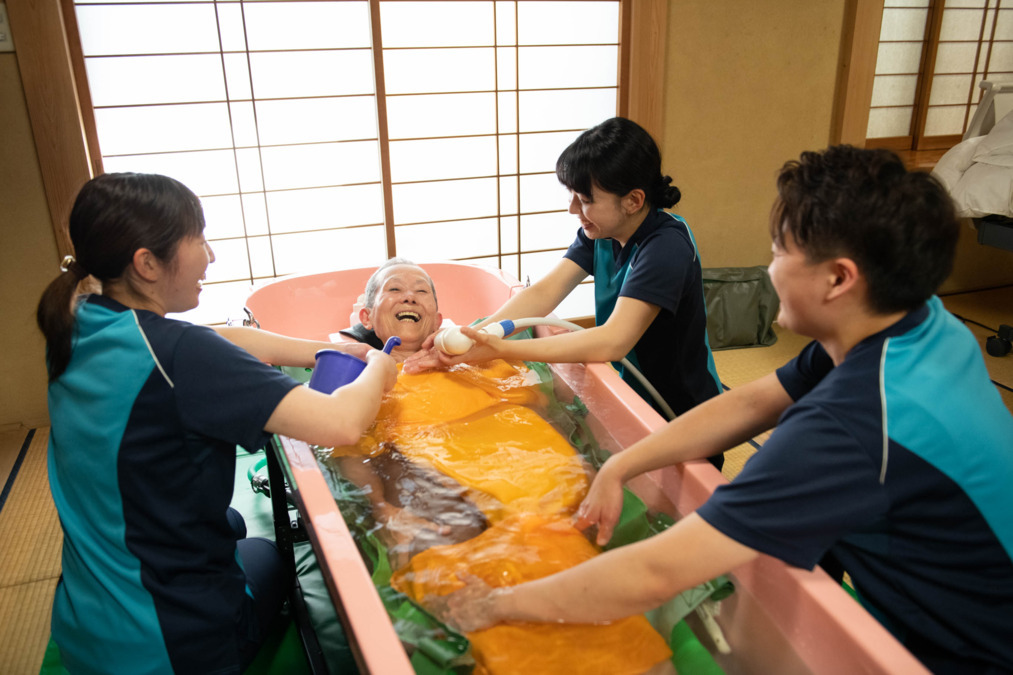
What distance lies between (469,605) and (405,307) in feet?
3.66

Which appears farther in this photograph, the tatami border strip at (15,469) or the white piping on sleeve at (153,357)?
the tatami border strip at (15,469)

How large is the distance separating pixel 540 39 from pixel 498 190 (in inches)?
31.1

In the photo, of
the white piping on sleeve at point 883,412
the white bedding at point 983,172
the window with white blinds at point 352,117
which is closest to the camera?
the white piping on sleeve at point 883,412

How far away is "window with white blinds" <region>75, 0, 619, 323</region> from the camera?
3.12m

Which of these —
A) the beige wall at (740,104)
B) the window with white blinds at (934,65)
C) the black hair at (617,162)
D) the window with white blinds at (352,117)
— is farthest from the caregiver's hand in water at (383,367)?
the window with white blinds at (934,65)

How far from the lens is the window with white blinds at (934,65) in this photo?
4.34 metres

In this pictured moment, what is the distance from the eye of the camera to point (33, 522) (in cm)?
239

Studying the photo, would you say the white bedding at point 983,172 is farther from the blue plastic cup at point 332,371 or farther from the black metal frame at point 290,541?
the black metal frame at point 290,541

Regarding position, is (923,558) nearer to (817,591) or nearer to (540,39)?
(817,591)

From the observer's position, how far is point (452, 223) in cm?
380

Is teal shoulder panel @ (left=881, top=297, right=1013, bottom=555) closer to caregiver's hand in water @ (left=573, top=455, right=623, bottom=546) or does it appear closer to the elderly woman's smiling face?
caregiver's hand in water @ (left=573, top=455, right=623, bottom=546)

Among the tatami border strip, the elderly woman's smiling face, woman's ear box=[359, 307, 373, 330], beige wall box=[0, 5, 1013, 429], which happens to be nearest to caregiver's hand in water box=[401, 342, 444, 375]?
the elderly woman's smiling face

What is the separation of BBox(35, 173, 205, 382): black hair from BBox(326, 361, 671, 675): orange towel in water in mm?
736

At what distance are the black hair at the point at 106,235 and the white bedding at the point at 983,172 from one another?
3.18 meters
